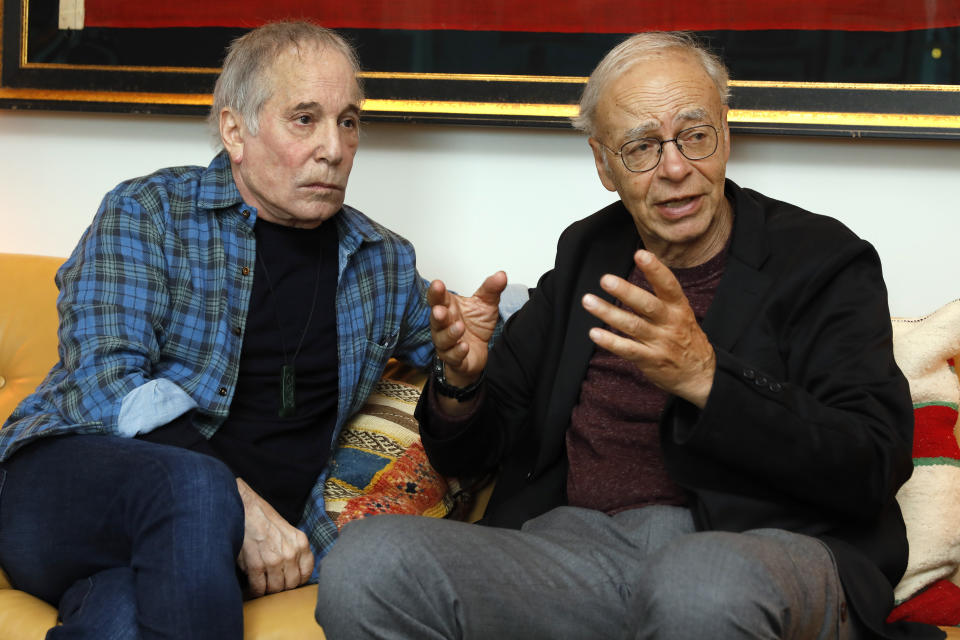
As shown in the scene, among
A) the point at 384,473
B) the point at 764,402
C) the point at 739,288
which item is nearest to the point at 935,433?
the point at 739,288

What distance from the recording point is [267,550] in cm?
159

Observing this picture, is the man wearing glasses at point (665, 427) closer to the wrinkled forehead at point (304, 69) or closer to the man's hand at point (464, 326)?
the man's hand at point (464, 326)

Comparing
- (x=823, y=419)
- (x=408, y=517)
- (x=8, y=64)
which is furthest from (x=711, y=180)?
(x=8, y=64)

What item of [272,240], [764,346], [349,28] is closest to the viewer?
[764,346]

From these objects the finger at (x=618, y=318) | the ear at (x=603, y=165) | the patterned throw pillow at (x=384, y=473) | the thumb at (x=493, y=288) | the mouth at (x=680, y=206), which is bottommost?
the patterned throw pillow at (x=384, y=473)

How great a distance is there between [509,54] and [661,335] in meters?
1.16

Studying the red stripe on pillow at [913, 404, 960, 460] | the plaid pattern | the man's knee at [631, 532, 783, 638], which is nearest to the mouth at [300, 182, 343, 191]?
the plaid pattern

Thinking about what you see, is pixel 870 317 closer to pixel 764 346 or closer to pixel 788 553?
pixel 764 346

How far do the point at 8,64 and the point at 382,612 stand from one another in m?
2.00

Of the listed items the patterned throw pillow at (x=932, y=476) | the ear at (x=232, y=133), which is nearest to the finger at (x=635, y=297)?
the patterned throw pillow at (x=932, y=476)

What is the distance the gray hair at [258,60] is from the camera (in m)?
1.86

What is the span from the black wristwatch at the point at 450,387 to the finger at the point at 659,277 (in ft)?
1.62

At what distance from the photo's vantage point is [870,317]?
1472mm

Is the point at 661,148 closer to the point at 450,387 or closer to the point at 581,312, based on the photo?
the point at 581,312
